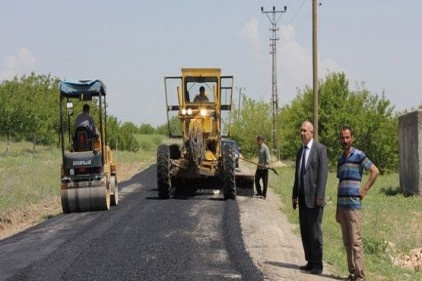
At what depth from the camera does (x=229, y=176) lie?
18641 millimetres

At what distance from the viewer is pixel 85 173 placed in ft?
52.6

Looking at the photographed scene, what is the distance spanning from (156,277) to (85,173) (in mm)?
7365

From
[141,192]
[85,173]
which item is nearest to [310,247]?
[85,173]

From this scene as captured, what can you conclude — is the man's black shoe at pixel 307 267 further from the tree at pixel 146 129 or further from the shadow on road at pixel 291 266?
the tree at pixel 146 129

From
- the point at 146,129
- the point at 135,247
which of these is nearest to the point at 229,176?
the point at 135,247

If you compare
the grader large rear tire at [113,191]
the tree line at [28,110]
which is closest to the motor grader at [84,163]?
the grader large rear tire at [113,191]

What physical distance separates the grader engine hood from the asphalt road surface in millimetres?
1157

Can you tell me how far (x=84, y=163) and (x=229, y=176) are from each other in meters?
4.42

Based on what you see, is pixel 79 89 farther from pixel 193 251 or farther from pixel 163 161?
pixel 193 251

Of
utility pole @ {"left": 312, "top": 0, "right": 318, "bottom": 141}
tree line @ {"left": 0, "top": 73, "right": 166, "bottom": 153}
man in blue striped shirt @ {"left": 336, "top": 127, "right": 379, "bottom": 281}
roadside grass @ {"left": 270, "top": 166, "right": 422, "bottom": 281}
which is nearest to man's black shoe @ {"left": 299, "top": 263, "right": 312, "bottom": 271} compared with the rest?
roadside grass @ {"left": 270, "top": 166, "right": 422, "bottom": 281}

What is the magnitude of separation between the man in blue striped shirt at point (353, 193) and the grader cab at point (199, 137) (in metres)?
9.53

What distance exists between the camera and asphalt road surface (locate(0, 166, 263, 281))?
9453 mm

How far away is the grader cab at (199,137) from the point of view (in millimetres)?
18922

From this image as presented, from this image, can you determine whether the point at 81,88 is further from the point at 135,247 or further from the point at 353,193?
the point at 353,193
